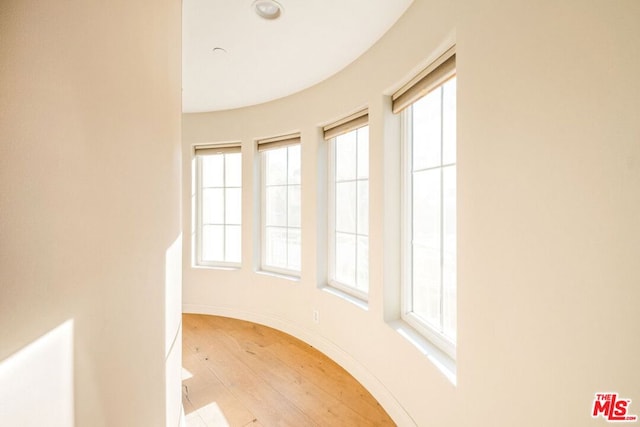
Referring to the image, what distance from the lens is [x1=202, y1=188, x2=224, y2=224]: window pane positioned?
137 inches

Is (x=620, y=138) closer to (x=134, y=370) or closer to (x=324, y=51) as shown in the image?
(x=134, y=370)

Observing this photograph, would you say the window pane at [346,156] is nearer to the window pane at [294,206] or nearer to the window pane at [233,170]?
the window pane at [294,206]

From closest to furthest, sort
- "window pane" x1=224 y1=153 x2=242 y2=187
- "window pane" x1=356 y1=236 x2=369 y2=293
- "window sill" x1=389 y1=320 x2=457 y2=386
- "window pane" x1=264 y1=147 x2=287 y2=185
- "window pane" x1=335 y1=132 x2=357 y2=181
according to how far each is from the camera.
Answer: "window sill" x1=389 y1=320 x2=457 y2=386
"window pane" x1=356 y1=236 x2=369 y2=293
"window pane" x1=335 y1=132 x2=357 y2=181
"window pane" x1=264 y1=147 x2=287 y2=185
"window pane" x1=224 y1=153 x2=242 y2=187

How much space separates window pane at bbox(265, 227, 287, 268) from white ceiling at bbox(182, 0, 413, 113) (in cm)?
138

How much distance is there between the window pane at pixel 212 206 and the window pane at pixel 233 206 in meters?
0.07

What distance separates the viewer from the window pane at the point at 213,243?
352 centimetres

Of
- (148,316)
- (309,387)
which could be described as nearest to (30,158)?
(148,316)

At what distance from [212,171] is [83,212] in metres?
3.01

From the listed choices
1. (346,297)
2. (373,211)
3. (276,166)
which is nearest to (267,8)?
(373,211)

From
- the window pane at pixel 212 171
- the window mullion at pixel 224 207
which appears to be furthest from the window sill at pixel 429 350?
the window pane at pixel 212 171

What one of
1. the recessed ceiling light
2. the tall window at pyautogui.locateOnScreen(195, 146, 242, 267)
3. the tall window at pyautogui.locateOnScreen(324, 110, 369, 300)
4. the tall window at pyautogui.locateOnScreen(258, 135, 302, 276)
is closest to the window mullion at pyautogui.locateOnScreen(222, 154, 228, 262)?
the tall window at pyautogui.locateOnScreen(195, 146, 242, 267)

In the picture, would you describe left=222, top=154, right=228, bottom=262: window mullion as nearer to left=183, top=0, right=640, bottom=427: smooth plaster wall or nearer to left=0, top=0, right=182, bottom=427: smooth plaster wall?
left=183, top=0, right=640, bottom=427: smooth plaster wall

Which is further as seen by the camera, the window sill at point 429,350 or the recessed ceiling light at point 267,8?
the recessed ceiling light at point 267,8

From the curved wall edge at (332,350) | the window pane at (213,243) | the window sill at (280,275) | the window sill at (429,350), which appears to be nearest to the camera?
the window sill at (429,350)
